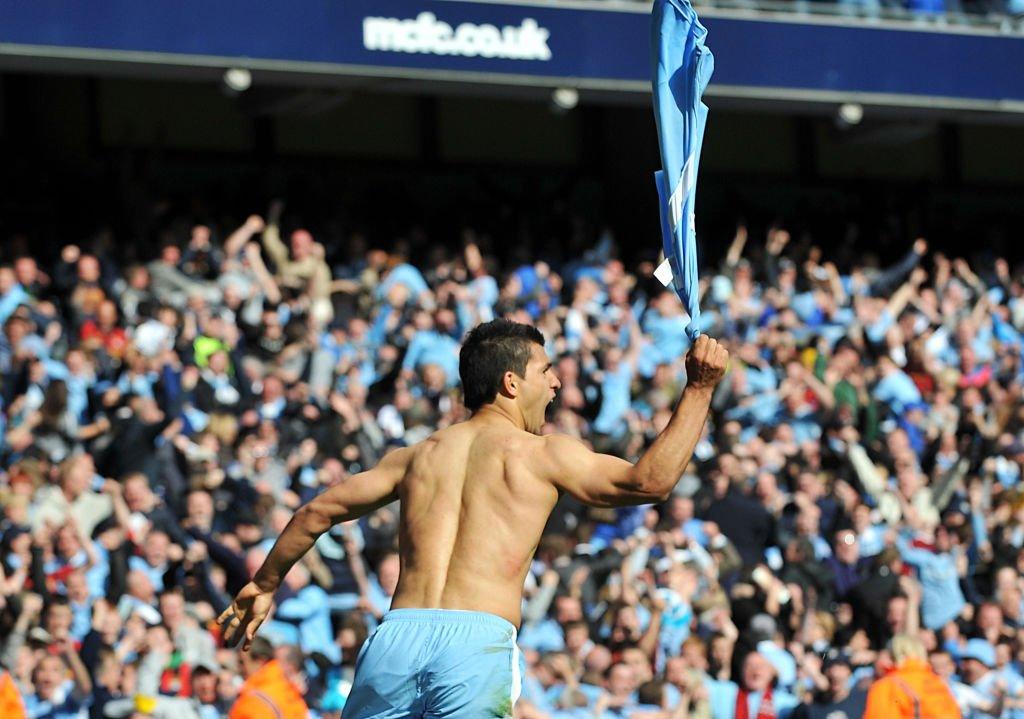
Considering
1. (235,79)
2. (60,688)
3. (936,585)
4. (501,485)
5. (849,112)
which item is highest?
(235,79)

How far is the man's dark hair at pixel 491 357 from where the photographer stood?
5973mm

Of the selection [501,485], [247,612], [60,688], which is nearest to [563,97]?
[60,688]

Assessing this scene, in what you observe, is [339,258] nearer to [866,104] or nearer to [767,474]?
[767,474]

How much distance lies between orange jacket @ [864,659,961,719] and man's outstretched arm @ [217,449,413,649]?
5665 mm

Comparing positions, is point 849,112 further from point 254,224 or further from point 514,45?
point 254,224

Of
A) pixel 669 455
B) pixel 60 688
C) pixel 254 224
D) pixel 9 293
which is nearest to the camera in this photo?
pixel 669 455

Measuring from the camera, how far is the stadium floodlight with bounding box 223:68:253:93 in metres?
15.6

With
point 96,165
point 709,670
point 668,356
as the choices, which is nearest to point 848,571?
point 709,670

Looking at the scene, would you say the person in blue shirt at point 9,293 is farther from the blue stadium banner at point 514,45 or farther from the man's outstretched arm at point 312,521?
the man's outstretched arm at point 312,521

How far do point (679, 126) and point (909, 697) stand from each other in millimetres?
5952

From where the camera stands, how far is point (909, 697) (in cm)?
1108

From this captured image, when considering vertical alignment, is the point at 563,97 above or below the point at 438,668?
above

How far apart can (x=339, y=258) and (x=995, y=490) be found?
5438 mm

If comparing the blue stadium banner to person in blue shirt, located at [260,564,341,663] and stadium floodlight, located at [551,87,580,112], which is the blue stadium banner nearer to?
stadium floodlight, located at [551,87,580,112]
